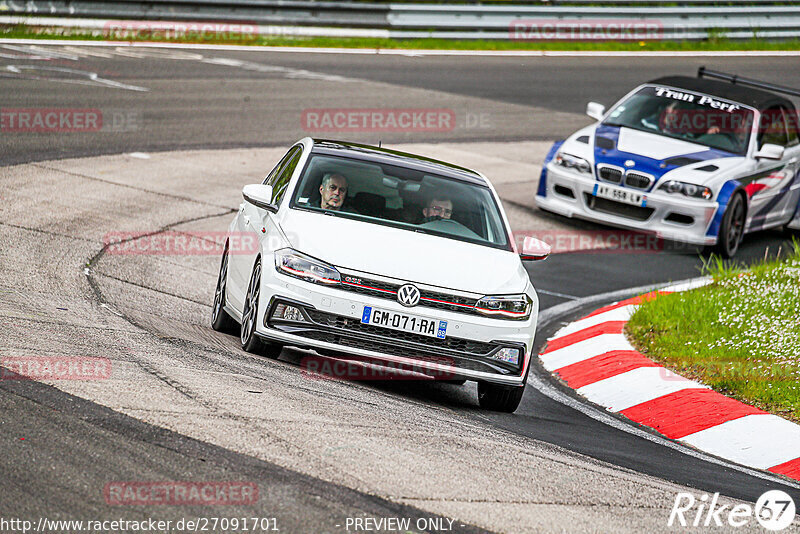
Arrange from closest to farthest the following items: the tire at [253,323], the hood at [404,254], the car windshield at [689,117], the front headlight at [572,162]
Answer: the hood at [404,254] → the tire at [253,323] → the front headlight at [572,162] → the car windshield at [689,117]

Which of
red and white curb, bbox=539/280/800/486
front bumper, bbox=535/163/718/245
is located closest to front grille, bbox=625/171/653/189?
front bumper, bbox=535/163/718/245

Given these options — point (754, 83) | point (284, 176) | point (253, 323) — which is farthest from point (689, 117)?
point (253, 323)

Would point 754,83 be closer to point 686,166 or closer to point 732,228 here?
point 686,166

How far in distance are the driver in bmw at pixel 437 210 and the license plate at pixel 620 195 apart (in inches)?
213

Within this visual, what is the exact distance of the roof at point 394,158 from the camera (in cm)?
848

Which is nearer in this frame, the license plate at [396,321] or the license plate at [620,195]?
the license plate at [396,321]

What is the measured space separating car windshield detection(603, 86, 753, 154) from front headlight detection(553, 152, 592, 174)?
1.04 metres

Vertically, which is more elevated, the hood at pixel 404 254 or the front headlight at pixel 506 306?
the hood at pixel 404 254

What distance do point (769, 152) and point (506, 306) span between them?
295 inches

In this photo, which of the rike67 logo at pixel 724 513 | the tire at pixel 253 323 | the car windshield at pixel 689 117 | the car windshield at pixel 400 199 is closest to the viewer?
the rike67 logo at pixel 724 513

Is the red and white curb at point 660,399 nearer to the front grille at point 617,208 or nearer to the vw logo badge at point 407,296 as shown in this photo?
the vw logo badge at point 407,296

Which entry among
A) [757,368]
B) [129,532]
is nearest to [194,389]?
[129,532]

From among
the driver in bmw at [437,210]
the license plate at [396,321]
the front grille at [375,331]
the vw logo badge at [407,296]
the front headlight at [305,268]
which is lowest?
the front grille at [375,331]

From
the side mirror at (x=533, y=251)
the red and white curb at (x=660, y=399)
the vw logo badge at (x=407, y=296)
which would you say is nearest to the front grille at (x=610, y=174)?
the red and white curb at (x=660, y=399)
